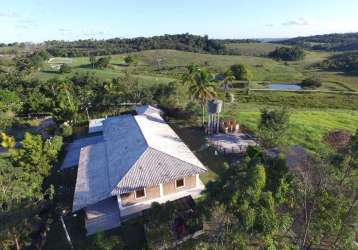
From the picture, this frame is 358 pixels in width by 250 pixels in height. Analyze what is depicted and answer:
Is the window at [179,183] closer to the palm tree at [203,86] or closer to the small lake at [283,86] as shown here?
the palm tree at [203,86]

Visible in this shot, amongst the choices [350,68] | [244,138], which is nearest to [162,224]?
[244,138]

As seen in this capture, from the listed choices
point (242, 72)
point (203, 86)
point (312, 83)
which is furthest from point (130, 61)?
point (203, 86)

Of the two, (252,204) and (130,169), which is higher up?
(252,204)

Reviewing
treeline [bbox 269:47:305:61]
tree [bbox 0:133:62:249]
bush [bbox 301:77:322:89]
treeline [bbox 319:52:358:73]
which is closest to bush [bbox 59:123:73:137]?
tree [bbox 0:133:62:249]

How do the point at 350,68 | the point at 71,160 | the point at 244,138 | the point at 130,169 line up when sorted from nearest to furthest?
the point at 130,169 < the point at 71,160 < the point at 244,138 < the point at 350,68

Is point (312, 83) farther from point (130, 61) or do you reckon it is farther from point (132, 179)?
point (132, 179)

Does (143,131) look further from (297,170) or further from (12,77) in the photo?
(12,77)

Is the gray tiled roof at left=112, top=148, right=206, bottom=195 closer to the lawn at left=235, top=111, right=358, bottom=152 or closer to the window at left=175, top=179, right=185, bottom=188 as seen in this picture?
the window at left=175, top=179, right=185, bottom=188
